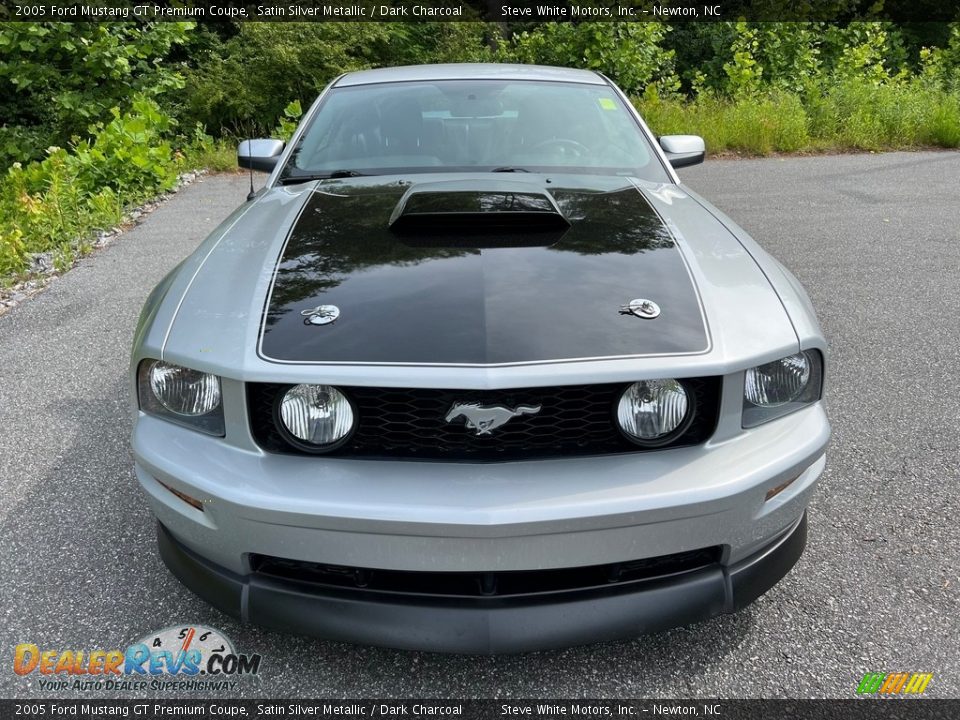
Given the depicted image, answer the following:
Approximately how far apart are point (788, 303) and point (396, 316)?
100cm

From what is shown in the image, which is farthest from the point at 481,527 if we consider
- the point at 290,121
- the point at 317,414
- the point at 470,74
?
the point at 290,121

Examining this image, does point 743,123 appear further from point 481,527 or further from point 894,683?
point 481,527

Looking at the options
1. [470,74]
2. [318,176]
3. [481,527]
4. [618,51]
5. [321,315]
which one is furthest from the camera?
[618,51]

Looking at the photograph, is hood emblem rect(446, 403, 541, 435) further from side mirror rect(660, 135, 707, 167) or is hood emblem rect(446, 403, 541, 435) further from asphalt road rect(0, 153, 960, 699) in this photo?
side mirror rect(660, 135, 707, 167)

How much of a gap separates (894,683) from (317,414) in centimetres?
155

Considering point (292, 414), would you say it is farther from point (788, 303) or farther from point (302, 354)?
point (788, 303)

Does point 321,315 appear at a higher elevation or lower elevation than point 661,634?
higher

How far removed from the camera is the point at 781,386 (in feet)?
6.16

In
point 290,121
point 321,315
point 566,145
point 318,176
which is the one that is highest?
point 566,145

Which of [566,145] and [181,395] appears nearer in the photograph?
[181,395]

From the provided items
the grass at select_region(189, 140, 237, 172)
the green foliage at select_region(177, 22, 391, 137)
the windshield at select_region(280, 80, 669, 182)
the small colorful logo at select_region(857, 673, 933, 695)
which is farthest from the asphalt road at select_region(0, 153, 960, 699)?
the green foliage at select_region(177, 22, 391, 137)

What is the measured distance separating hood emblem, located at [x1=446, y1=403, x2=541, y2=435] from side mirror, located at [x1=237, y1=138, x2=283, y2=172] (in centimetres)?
209

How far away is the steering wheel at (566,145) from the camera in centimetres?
308

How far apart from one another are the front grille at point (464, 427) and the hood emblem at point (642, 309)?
7.5 inches
